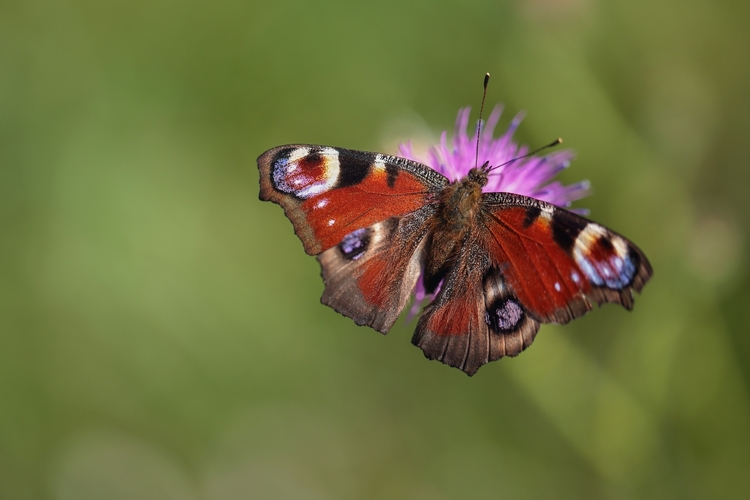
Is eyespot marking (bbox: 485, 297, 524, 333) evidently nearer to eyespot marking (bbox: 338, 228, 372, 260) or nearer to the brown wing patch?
the brown wing patch

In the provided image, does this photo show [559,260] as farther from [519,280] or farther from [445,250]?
[445,250]

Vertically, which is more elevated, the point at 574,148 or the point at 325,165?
the point at 325,165

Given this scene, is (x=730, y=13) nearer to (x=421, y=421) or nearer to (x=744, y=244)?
(x=744, y=244)

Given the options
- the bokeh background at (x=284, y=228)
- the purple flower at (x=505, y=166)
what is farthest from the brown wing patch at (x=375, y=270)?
the bokeh background at (x=284, y=228)

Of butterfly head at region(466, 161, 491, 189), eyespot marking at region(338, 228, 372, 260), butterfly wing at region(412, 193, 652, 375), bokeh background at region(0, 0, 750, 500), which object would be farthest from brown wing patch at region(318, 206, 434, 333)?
bokeh background at region(0, 0, 750, 500)

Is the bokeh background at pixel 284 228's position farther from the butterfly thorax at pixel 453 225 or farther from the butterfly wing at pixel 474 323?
the butterfly wing at pixel 474 323

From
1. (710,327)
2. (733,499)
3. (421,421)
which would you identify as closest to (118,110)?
Result: (421,421)

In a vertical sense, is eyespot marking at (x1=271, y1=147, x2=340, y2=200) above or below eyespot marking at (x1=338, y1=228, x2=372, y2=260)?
above

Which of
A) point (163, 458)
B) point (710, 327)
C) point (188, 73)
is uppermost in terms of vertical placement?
point (188, 73)

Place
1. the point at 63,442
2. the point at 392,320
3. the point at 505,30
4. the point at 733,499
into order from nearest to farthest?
the point at 392,320 → the point at 733,499 → the point at 63,442 → the point at 505,30
